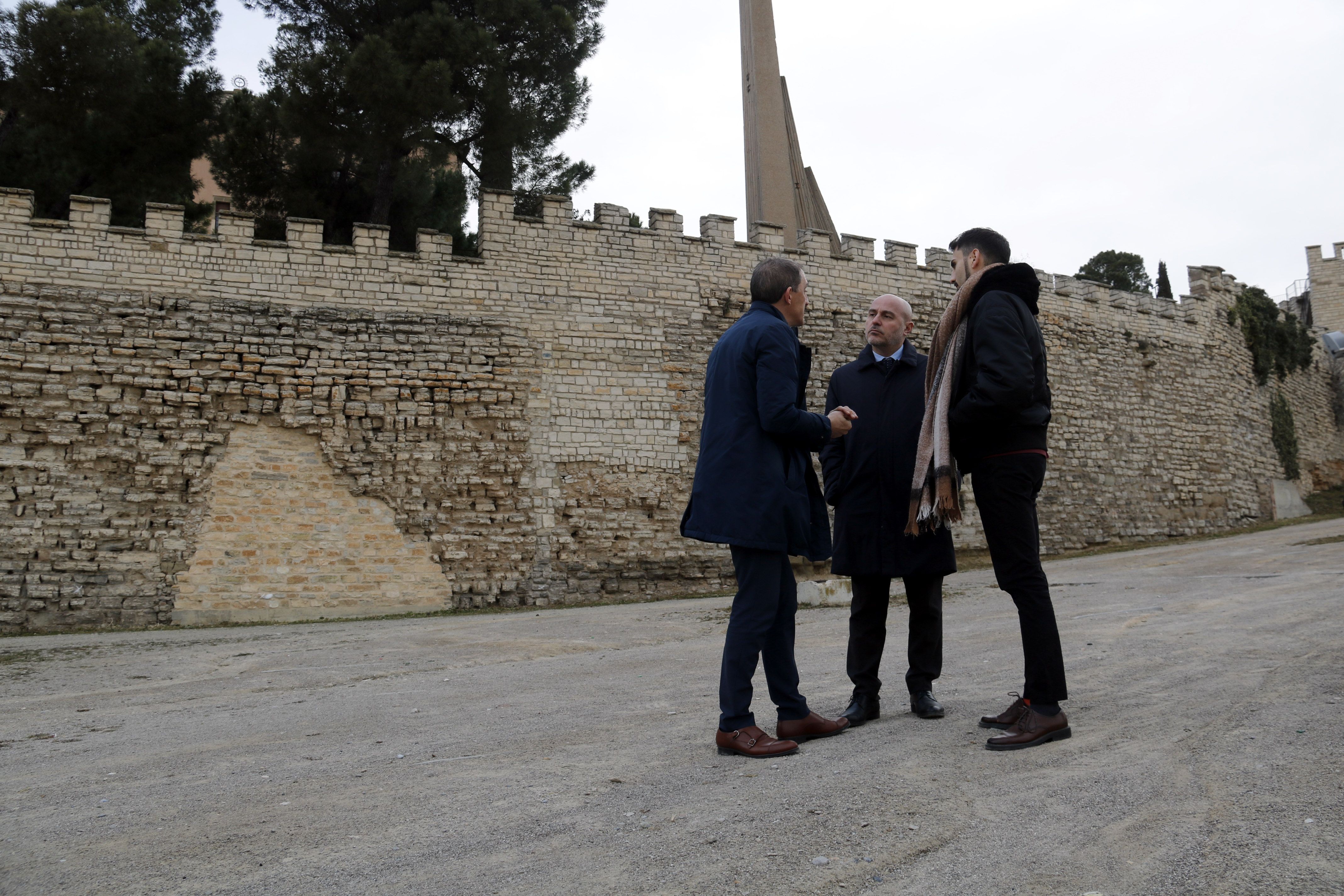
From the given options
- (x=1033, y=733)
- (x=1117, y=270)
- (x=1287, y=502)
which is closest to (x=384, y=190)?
(x=1033, y=733)

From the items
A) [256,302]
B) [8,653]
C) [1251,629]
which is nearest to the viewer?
[1251,629]

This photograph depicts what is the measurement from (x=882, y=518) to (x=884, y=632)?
432 mm

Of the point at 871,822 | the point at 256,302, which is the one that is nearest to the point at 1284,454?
the point at 256,302

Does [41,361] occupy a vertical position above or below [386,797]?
above

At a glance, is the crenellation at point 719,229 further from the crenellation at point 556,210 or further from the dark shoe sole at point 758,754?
the dark shoe sole at point 758,754

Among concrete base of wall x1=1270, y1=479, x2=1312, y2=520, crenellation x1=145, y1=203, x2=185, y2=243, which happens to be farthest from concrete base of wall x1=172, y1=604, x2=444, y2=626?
concrete base of wall x1=1270, y1=479, x2=1312, y2=520

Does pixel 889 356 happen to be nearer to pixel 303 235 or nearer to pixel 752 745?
pixel 752 745

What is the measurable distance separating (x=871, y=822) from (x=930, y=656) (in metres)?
1.35

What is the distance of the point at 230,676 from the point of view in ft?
19.2

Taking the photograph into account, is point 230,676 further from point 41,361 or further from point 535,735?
point 41,361

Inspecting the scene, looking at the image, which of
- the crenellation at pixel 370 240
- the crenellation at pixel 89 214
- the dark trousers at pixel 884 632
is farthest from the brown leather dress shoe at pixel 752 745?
the crenellation at pixel 89 214

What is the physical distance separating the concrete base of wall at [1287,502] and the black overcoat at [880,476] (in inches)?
726

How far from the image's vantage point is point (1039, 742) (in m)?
2.92

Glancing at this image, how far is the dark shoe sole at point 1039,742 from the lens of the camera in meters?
2.89
